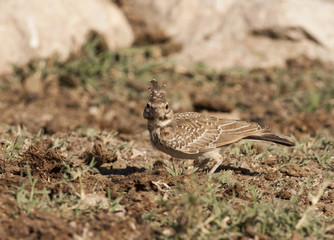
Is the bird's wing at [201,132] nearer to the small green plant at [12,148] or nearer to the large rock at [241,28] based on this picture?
the small green plant at [12,148]

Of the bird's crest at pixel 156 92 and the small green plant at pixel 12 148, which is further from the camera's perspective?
the small green plant at pixel 12 148

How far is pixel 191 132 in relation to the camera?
5.88 m

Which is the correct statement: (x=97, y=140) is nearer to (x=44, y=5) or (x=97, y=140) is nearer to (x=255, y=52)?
(x=44, y=5)

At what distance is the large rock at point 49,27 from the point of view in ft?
32.3

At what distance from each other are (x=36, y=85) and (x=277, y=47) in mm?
5631

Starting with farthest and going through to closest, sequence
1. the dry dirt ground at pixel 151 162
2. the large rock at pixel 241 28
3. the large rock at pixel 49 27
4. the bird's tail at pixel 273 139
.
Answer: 1. the large rock at pixel 241 28
2. the large rock at pixel 49 27
3. the bird's tail at pixel 273 139
4. the dry dirt ground at pixel 151 162

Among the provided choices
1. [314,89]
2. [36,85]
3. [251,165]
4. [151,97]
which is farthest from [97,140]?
[314,89]

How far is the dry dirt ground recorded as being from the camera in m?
4.37

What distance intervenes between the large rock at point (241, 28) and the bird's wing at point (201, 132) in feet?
16.2

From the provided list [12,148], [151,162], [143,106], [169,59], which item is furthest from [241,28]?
[12,148]

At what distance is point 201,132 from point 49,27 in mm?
5660

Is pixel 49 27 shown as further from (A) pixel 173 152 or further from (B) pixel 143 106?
(A) pixel 173 152

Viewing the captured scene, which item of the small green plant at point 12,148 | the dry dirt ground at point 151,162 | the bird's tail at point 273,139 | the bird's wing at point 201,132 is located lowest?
the dry dirt ground at point 151,162

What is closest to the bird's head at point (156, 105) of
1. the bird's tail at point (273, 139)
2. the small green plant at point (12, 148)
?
the bird's tail at point (273, 139)
